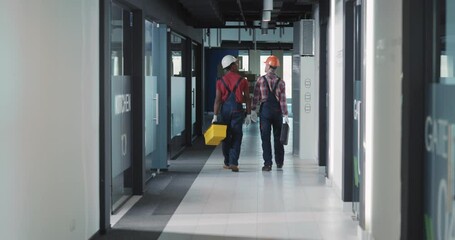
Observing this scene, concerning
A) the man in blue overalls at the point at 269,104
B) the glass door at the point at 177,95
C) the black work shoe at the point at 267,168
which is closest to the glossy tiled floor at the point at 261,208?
the black work shoe at the point at 267,168

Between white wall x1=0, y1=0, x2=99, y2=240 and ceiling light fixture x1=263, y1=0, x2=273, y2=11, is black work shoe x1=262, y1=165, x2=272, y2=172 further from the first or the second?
white wall x1=0, y1=0, x2=99, y2=240

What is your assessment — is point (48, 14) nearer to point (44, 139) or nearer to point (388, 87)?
point (44, 139)

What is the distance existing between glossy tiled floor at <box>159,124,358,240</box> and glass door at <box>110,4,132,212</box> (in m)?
0.75

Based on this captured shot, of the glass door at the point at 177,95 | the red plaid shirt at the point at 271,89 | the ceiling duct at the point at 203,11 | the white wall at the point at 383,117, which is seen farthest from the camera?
the glass door at the point at 177,95

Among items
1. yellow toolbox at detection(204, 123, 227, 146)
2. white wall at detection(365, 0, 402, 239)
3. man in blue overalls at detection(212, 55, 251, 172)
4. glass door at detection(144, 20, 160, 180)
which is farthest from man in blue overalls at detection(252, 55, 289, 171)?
white wall at detection(365, 0, 402, 239)

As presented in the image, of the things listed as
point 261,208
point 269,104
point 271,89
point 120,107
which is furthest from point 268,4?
point 261,208

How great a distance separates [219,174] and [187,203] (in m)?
2.39

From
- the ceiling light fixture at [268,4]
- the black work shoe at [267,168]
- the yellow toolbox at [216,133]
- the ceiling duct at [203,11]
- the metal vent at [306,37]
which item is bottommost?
the black work shoe at [267,168]

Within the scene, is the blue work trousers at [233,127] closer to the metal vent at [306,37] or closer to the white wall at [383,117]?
the metal vent at [306,37]

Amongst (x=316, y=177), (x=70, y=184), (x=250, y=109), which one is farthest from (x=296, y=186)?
(x=70, y=184)

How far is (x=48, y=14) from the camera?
15.2ft

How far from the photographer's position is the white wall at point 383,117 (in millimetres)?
4344

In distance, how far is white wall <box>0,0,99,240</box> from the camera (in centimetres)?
390

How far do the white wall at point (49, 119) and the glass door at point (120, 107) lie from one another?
1296mm
